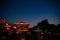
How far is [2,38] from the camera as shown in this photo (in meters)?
1.88

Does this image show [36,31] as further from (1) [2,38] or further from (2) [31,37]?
(1) [2,38]

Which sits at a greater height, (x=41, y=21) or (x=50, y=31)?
(x=41, y=21)

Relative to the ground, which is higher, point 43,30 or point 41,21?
point 41,21

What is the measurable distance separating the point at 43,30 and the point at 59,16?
0.33 m

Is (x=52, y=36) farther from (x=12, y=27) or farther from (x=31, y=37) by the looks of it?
(x=12, y=27)

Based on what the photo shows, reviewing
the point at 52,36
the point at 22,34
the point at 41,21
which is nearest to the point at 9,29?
the point at 22,34

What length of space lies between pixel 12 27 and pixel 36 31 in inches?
13.8

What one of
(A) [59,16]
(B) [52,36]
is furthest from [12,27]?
(A) [59,16]

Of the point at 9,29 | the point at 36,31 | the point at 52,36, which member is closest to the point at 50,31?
the point at 52,36

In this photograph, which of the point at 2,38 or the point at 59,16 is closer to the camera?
the point at 2,38

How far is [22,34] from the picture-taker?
1.93 metres

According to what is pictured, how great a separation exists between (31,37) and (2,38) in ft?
1.33

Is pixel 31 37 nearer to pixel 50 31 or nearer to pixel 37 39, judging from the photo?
pixel 37 39

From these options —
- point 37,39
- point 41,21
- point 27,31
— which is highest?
point 41,21
